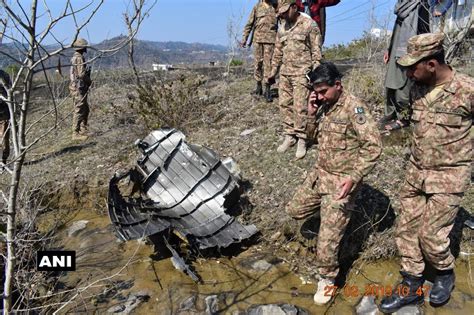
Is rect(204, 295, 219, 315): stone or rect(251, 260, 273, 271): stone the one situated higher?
rect(251, 260, 273, 271): stone

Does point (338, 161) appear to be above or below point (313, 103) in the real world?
below

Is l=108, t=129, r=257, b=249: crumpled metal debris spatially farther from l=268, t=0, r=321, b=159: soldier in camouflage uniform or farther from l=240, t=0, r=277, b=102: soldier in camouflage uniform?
l=240, t=0, r=277, b=102: soldier in camouflage uniform

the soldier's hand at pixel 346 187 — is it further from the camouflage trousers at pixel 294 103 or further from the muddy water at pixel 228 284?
the camouflage trousers at pixel 294 103

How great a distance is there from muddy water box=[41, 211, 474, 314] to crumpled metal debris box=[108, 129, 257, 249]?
299mm

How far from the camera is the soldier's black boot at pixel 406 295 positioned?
123 inches

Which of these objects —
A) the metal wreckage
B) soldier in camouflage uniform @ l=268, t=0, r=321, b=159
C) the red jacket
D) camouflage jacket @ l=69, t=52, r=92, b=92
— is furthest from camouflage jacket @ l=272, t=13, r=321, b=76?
camouflage jacket @ l=69, t=52, r=92, b=92

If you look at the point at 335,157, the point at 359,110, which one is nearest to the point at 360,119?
the point at 359,110

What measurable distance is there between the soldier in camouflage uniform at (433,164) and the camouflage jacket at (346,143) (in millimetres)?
340

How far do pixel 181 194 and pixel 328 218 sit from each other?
2250 mm

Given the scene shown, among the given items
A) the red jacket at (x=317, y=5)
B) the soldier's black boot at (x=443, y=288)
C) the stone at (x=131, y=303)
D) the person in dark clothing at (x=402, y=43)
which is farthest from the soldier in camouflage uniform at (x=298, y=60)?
the stone at (x=131, y=303)

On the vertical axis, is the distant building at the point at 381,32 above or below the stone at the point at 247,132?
above

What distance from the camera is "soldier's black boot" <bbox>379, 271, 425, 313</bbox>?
10.2 ft

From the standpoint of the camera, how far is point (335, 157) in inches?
124

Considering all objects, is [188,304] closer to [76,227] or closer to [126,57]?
[76,227]
